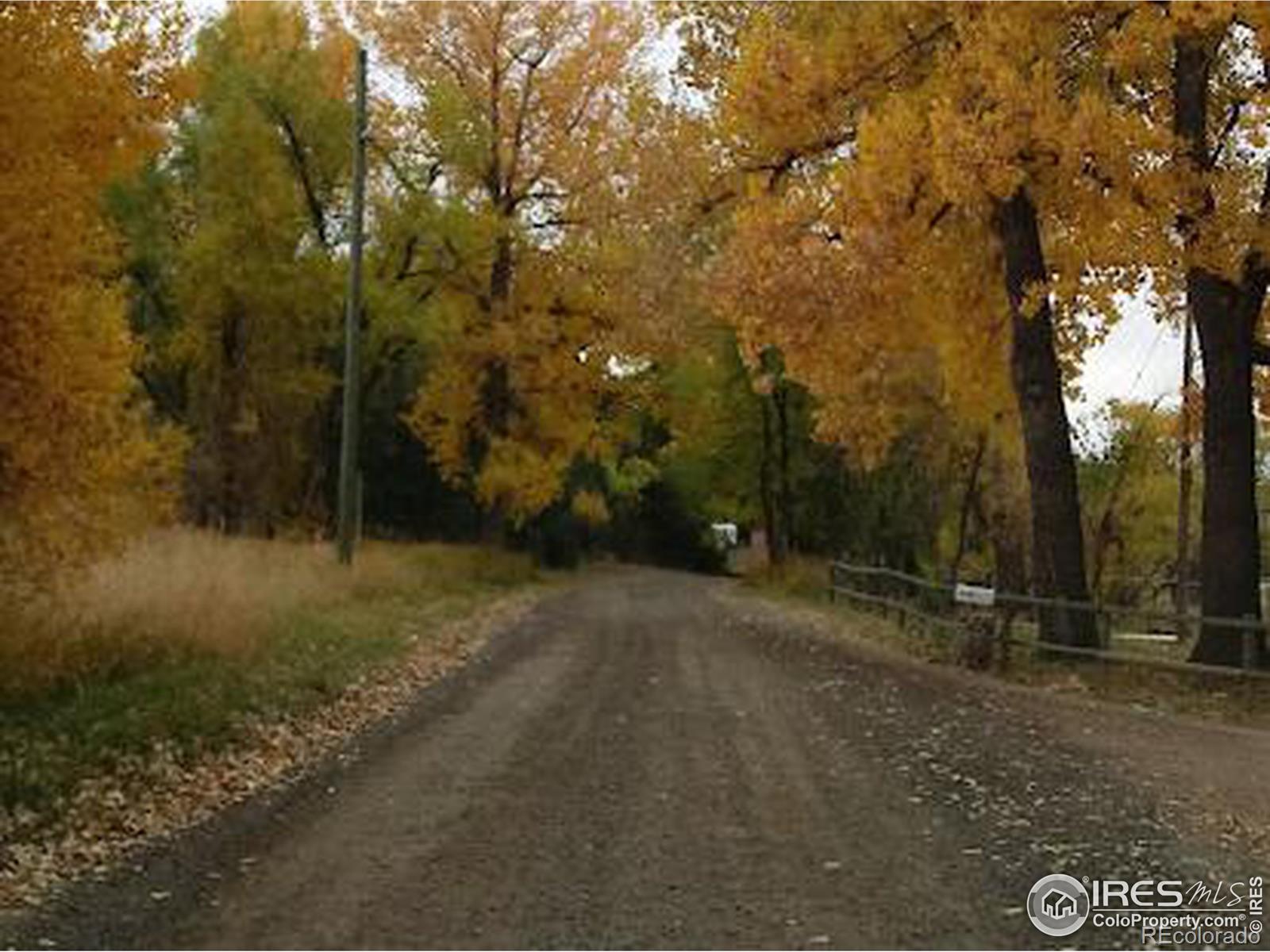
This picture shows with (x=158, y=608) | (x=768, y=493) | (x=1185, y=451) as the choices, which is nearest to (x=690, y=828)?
(x=158, y=608)

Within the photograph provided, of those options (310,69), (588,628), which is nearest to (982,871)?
(588,628)

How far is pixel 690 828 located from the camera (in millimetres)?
9391

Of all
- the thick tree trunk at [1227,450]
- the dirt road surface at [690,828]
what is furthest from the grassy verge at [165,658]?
the thick tree trunk at [1227,450]

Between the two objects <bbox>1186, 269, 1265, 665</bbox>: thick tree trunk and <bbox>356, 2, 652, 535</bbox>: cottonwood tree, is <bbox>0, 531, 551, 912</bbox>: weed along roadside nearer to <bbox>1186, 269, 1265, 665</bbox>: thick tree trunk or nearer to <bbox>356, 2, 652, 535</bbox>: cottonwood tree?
<bbox>1186, 269, 1265, 665</bbox>: thick tree trunk

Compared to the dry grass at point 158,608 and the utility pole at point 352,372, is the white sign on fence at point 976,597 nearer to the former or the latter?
the dry grass at point 158,608

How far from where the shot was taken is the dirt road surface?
7.36 metres

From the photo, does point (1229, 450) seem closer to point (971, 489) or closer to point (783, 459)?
point (971, 489)

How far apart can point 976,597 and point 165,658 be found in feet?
34.9

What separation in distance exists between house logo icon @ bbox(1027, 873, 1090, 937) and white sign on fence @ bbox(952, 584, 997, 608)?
1245cm

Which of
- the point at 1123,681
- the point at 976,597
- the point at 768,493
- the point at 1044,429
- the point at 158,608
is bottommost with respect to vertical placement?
the point at 1123,681

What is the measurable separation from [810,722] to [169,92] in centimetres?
754

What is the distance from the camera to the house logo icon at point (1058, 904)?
293 inches

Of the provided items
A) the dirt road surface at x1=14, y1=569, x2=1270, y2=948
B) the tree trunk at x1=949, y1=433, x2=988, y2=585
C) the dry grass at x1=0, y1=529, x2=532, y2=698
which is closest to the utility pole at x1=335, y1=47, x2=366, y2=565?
the dry grass at x1=0, y1=529, x2=532, y2=698

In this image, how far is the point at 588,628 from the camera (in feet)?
82.2
